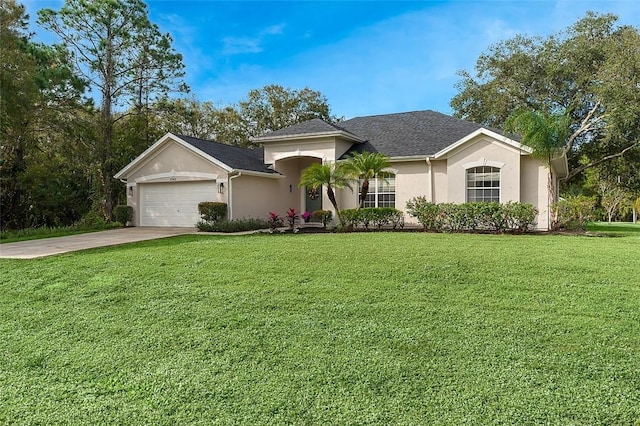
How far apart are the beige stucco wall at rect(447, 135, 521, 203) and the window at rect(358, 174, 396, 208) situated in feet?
8.47

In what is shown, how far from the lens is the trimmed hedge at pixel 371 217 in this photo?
652 inches

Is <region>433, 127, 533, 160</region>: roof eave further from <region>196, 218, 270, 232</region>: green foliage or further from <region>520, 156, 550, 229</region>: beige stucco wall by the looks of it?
<region>196, 218, 270, 232</region>: green foliage

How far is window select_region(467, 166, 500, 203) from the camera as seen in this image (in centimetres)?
1627

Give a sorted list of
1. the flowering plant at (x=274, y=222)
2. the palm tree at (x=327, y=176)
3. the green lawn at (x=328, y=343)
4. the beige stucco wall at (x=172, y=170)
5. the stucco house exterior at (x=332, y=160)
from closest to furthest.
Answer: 1. the green lawn at (x=328, y=343)
2. the palm tree at (x=327, y=176)
3. the stucco house exterior at (x=332, y=160)
4. the flowering plant at (x=274, y=222)
5. the beige stucco wall at (x=172, y=170)

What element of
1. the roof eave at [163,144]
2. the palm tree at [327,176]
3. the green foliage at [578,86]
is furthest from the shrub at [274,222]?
the green foliage at [578,86]

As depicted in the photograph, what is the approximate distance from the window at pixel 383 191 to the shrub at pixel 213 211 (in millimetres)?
6059

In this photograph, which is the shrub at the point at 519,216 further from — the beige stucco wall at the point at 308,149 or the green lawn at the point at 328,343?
the beige stucco wall at the point at 308,149

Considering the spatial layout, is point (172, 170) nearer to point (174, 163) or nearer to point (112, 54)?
point (174, 163)

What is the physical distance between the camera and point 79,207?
21812 millimetres

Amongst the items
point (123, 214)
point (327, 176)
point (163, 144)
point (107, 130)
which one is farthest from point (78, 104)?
point (327, 176)

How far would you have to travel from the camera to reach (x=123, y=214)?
19.8m

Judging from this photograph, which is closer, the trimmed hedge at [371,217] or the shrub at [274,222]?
the trimmed hedge at [371,217]

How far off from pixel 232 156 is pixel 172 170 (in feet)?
9.08

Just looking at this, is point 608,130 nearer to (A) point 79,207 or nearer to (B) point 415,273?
(B) point 415,273
